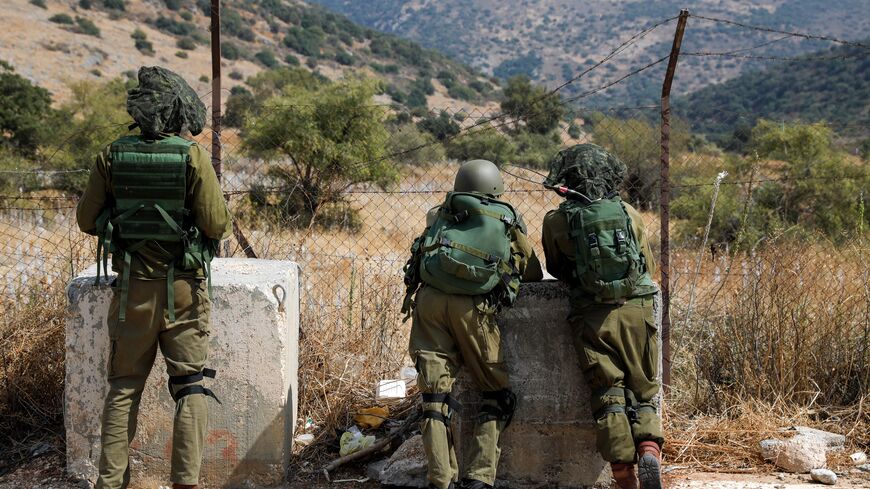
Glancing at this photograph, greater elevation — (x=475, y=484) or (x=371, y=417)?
(x=475, y=484)

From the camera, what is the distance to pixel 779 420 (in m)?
4.34

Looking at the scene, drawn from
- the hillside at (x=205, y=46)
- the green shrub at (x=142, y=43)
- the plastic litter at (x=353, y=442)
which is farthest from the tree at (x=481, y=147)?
the green shrub at (x=142, y=43)

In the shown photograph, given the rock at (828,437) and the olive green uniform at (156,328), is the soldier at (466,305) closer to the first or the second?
the olive green uniform at (156,328)

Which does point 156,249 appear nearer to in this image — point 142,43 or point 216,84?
point 216,84

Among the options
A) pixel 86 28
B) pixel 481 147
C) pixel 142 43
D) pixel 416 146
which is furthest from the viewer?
pixel 142 43

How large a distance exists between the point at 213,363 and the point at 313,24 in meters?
60.4

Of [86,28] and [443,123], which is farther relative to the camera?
[86,28]

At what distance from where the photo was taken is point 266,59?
49062 mm

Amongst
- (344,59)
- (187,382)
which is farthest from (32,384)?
(344,59)

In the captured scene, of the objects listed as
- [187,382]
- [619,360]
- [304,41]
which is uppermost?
[619,360]

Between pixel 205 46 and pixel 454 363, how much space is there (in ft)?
159

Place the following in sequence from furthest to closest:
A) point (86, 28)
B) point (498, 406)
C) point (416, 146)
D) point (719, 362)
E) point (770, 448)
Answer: point (86, 28) < point (416, 146) < point (719, 362) < point (770, 448) < point (498, 406)

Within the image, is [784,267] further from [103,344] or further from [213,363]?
[103,344]

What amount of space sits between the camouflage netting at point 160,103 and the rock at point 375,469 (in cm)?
194
